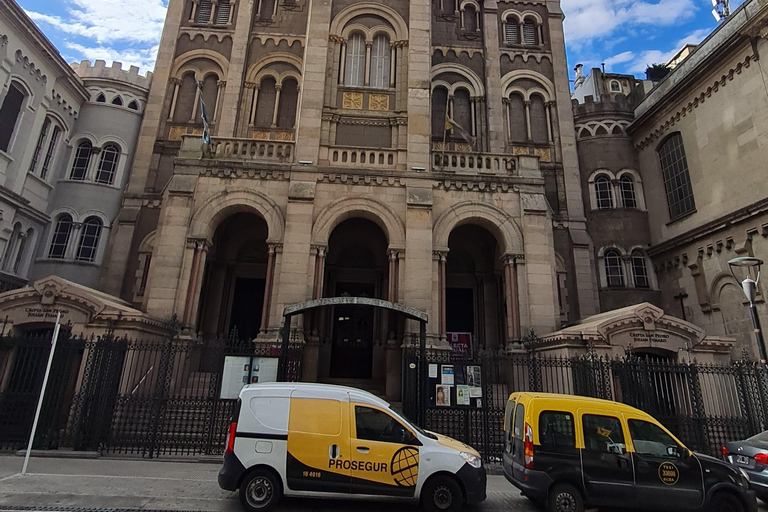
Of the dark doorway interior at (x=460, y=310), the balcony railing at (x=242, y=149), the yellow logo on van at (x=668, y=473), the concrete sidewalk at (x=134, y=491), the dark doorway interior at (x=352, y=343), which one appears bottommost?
the concrete sidewalk at (x=134, y=491)

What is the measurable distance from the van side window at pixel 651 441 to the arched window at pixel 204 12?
27.8 m

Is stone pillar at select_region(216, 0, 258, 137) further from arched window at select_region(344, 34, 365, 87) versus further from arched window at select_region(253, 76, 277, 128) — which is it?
arched window at select_region(344, 34, 365, 87)

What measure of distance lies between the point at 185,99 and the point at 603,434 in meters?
24.5

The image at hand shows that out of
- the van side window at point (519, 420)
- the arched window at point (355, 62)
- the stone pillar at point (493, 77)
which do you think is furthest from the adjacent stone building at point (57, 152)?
the van side window at point (519, 420)

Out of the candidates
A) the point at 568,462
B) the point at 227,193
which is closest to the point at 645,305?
the point at 568,462

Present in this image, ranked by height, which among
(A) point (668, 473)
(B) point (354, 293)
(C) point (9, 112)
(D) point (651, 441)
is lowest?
(A) point (668, 473)

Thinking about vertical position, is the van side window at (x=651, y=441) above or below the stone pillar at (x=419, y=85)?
below

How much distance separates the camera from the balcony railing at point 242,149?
1752cm

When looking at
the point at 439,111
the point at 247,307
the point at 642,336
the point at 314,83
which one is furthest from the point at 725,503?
the point at 439,111

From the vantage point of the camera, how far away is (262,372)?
1143 centimetres

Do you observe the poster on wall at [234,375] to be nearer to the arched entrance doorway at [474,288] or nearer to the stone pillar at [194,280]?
the stone pillar at [194,280]

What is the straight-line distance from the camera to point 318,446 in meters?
6.93

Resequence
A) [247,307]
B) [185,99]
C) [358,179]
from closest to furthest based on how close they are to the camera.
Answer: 1. [358,179]
2. [247,307]
3. [185,99]

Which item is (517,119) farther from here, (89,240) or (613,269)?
(89,240)
